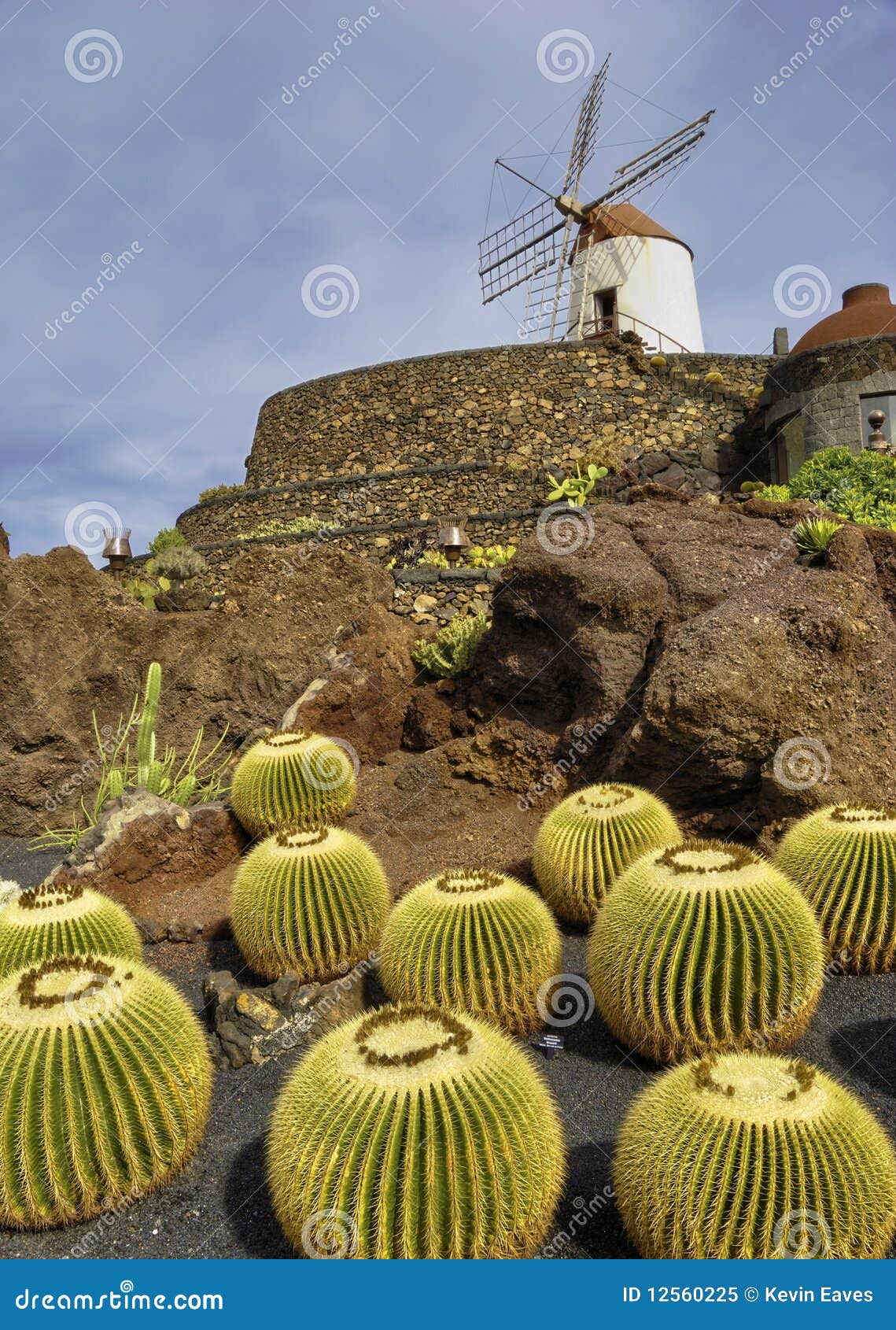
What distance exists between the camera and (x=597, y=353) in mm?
22828

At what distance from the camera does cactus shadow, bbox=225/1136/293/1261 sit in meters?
3.38

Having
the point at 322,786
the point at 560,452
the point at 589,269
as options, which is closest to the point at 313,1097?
the point at 322,786

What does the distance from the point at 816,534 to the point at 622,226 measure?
24.3 meters

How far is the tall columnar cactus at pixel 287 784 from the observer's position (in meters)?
7.45

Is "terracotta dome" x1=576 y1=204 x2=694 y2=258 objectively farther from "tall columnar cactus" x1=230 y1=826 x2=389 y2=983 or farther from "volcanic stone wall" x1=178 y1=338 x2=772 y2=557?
"tall columnar cactus" x1=230 y1=826 x2=389 y2=983

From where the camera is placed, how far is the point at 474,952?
4.63 meters

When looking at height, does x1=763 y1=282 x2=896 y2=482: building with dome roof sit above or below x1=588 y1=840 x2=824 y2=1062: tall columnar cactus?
above

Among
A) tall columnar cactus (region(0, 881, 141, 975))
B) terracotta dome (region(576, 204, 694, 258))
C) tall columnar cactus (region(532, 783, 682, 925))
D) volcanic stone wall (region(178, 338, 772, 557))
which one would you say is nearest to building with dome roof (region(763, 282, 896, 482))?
volcanic stone wall (region(178, 338, 772, 557))

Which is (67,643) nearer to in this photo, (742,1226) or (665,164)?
(742,1226)

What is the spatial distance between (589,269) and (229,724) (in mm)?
22761

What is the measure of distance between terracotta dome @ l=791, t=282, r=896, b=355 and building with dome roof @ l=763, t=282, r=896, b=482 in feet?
0.06

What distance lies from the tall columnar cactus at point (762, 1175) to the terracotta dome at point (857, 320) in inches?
745

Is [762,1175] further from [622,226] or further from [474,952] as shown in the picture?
[622,226]

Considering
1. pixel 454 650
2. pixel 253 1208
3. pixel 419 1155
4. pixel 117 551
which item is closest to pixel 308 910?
pixel 253 1208
